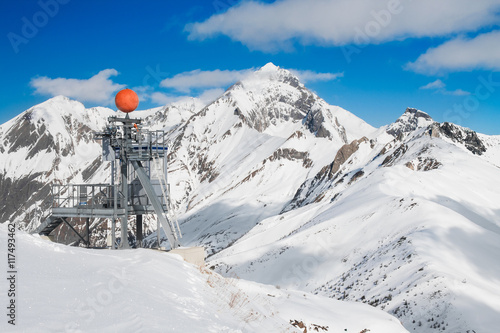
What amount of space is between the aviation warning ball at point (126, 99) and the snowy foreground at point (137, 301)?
30.2 ft

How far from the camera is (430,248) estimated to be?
2330cm

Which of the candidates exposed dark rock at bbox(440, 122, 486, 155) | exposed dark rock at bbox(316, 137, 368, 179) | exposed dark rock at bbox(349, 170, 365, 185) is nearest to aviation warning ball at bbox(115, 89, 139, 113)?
exposed dark rock at bbox(349, 170, 365, 185)

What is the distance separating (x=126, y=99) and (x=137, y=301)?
13522mm

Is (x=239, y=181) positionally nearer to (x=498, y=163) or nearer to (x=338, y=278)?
(x=498, y=163)

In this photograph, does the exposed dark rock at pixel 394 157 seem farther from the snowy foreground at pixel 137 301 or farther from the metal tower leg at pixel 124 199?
the snowy foreground at pixel 137 301

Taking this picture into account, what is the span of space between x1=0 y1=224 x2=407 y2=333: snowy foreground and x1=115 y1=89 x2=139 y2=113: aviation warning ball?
9.20 m

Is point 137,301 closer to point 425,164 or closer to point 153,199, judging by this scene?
point 153,199

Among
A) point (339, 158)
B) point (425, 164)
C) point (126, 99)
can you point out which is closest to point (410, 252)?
point (126, 99)

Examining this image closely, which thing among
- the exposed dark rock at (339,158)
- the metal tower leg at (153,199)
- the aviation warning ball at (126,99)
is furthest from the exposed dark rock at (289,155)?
the aviation warning ball at (126,99)

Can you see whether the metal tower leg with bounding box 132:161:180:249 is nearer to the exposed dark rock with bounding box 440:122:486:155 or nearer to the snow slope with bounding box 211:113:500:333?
the snow slope with bounding box 211:113:500:333

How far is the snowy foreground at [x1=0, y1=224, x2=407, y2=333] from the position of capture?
6.88 m

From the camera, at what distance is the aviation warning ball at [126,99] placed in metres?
19.4

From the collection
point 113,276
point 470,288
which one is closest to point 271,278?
point 470,288

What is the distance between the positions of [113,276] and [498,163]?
108906 mm
